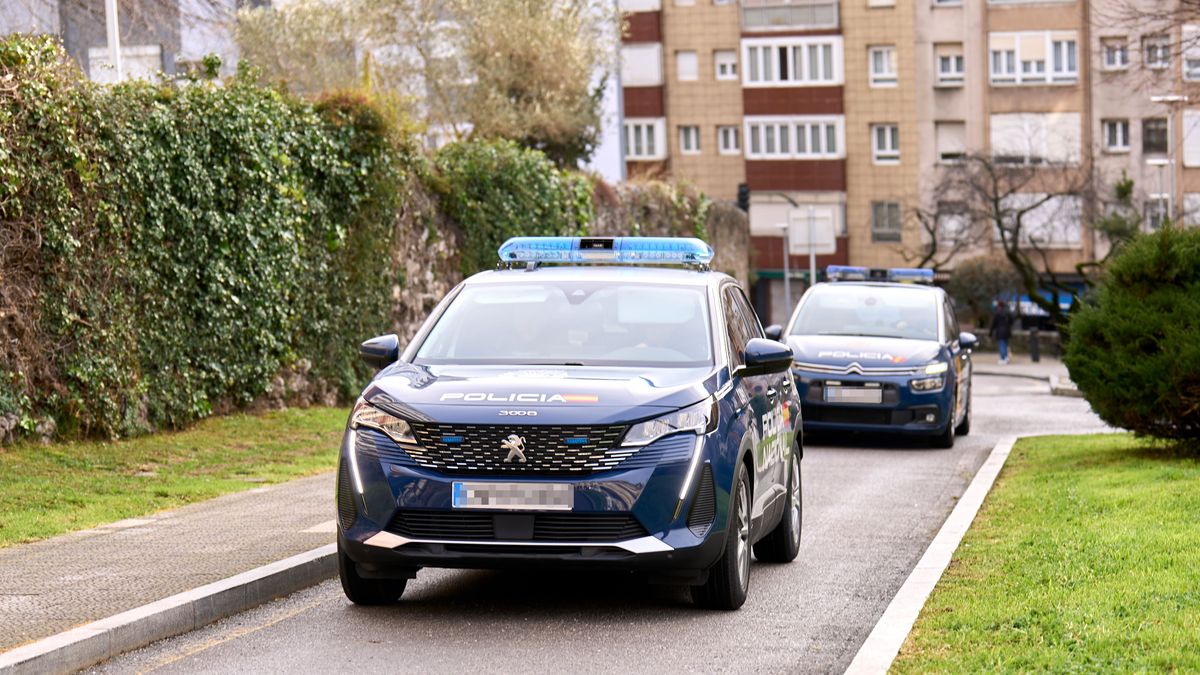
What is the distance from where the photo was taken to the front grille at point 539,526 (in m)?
8.10

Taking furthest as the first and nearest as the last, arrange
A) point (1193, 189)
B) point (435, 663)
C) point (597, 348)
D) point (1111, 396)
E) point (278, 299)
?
point (1193, 189), point (278, 299), point (1111, 396), point (597, 348), point (435, 663)

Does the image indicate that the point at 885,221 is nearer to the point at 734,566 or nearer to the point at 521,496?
the point at 734,566

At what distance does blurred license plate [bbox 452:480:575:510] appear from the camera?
26.5 feet

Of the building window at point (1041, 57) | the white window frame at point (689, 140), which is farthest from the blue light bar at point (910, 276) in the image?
the white window frame at point (689, 140)

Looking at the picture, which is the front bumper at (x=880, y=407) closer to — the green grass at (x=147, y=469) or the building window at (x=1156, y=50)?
the building window at (x=1156, y=50)

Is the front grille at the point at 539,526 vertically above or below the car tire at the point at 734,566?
above

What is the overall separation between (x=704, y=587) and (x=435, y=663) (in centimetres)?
171

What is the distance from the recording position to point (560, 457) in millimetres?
8117

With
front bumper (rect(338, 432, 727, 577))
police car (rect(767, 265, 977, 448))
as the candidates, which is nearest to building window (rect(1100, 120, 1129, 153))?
police car (rect(767, 265, 977, 448))

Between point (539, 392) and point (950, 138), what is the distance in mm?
64768

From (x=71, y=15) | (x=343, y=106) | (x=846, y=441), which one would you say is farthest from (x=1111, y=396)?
(x=71, y=15)

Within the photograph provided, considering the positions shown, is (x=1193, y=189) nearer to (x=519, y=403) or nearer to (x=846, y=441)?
(x=846, y=441)

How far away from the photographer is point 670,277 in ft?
32.7

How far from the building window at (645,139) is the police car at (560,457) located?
211 feet
